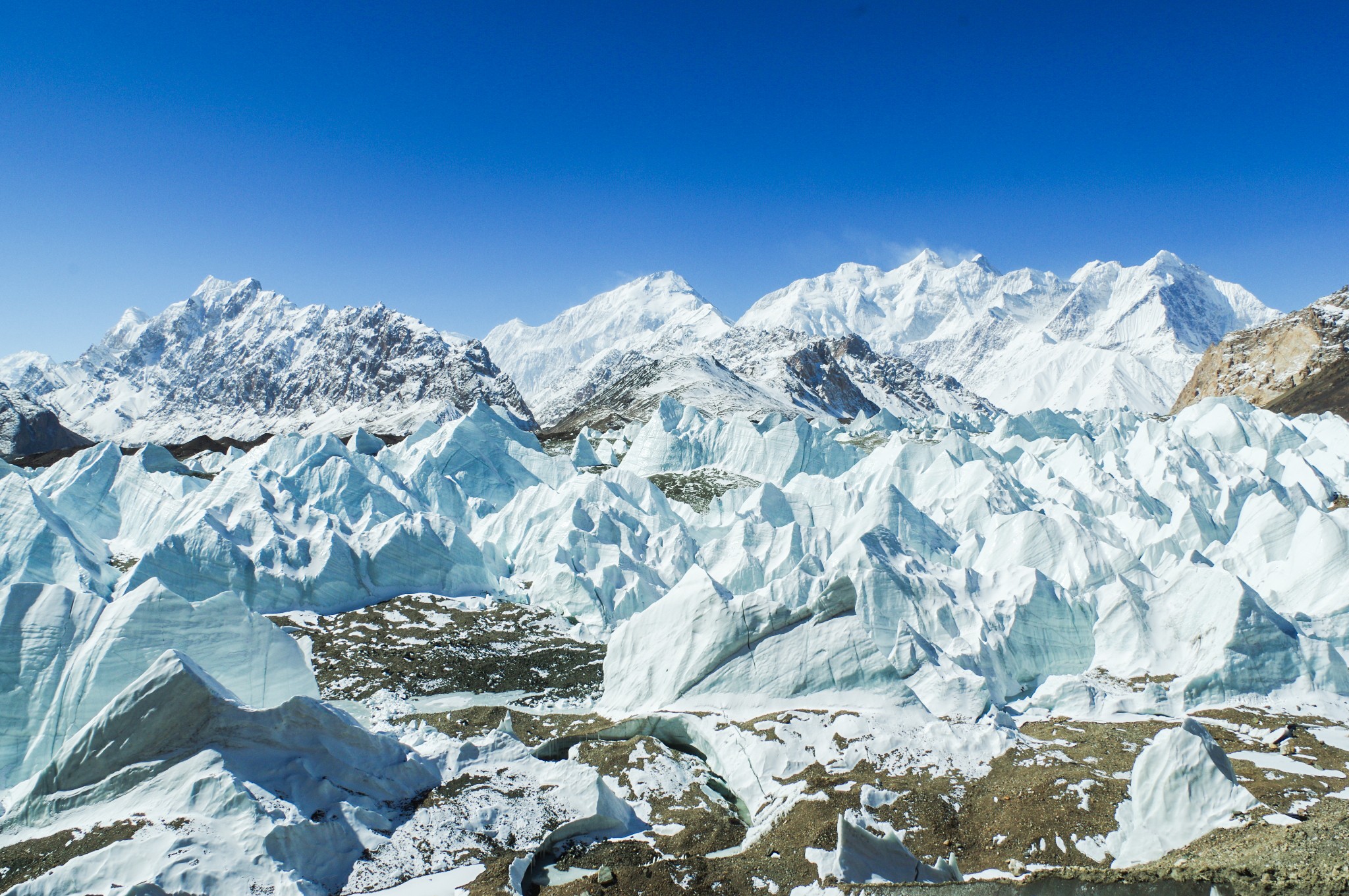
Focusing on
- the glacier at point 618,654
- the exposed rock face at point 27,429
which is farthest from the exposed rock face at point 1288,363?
the exposed rock face at point 27,429

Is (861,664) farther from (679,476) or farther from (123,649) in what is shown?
(679,476)

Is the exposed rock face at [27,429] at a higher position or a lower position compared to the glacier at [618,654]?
higher

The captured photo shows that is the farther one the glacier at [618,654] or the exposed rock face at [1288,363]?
the exposed rock face at [1288,363]

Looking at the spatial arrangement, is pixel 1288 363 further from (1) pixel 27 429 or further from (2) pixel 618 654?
(1) pixel 27 429

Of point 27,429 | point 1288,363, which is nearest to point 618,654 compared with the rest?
point 1288,363

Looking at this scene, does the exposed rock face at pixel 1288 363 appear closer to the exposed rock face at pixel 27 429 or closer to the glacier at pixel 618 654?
the glacier at pixel 618 654

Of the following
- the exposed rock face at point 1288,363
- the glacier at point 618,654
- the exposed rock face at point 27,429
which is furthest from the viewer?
the exposed rock face at point 27,429
